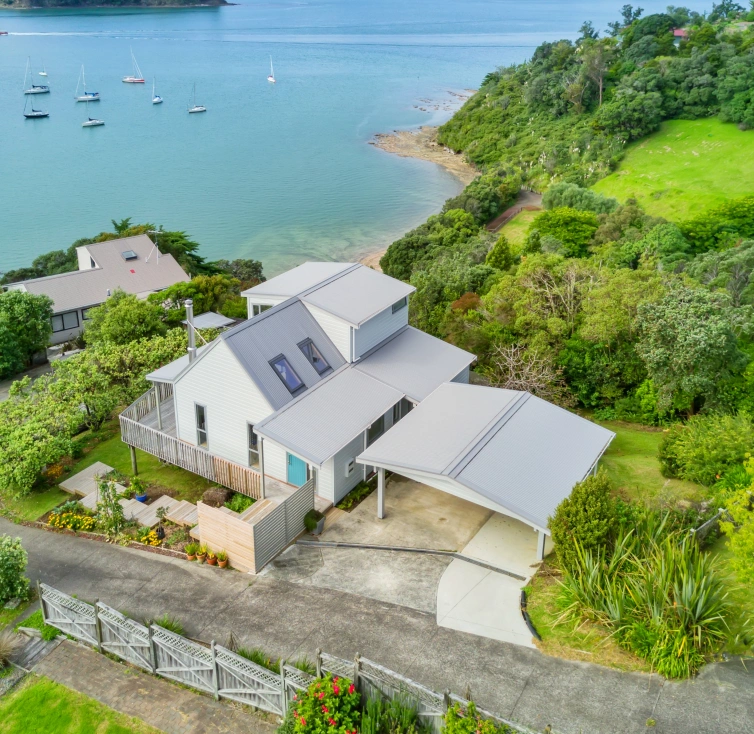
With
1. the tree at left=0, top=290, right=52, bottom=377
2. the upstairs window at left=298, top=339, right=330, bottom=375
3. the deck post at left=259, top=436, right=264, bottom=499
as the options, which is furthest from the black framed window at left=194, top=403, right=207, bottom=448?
the tree at left=0, top=290, right=52, bottom=377

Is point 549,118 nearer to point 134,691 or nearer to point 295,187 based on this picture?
point 295,187

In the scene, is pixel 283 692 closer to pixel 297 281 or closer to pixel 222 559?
pixel 222 559

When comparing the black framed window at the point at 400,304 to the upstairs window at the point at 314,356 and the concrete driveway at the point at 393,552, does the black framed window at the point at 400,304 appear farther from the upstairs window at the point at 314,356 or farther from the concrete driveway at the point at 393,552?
the concrete driveway at the point at 393,552

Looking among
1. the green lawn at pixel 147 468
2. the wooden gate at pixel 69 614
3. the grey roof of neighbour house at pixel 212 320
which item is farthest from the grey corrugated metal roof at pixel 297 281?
the wooden gate at pixel 69 614

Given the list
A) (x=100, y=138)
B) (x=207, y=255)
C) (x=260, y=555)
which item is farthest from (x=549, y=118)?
(x=260, y=555)

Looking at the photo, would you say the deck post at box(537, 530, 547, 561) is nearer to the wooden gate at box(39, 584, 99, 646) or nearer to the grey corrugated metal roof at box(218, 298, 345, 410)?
the grey corrugated metal roof at box(218, 298, 345, 410)

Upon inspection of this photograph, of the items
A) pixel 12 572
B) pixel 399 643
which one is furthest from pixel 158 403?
pixel 399 643

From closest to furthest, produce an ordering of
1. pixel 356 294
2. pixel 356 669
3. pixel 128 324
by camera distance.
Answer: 1. pixel 356 669
2. pixel 356 294
3. pixel 128 324
